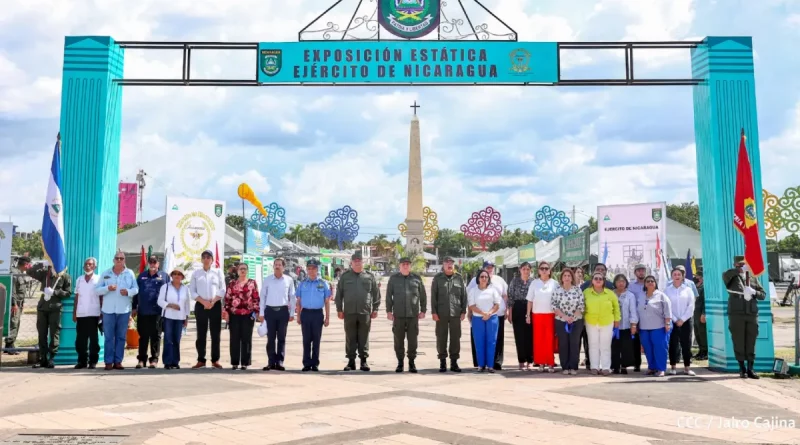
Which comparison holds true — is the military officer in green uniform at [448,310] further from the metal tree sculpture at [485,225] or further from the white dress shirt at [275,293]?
the metal tree sculpture at [485,225]

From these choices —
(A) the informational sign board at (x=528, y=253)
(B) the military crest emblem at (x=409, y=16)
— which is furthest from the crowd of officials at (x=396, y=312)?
(A) the informational sign board at (x=528, y=253)

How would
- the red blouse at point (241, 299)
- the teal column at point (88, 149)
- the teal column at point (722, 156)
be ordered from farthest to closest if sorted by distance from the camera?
1. the teal column at point (88, 149)
2. the teal column at point (722, 156)
3. the red blouse at point (241, 299)

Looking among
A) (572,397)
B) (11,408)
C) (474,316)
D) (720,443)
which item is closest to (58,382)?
(11,408)

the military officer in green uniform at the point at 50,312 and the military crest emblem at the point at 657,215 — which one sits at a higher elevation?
the military crest emblem at the point at 657,215

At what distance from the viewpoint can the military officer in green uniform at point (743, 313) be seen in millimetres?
9930

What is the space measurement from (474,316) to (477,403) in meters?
2.97

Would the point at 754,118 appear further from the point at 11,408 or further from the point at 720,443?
the point at 11,408

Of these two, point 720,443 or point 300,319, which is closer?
point 720,443

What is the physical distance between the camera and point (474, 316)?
10.5 metres

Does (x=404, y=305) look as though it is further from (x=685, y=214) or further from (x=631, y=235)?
(x=685, y=214)

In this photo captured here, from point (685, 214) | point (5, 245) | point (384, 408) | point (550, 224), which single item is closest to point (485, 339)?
point (384, 408)

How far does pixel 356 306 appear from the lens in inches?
407

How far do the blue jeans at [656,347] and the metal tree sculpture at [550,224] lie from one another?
70.9 feet

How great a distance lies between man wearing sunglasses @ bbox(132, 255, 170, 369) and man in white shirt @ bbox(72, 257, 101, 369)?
56 cm
